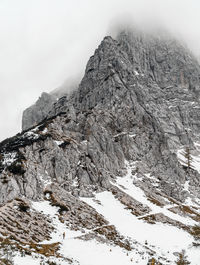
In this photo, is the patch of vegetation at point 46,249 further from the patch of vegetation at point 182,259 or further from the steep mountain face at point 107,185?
the patch of vegetation at point 182,259

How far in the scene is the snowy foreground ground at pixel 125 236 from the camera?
4318 centimetres

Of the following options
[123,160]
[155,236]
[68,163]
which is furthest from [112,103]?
[155,236]

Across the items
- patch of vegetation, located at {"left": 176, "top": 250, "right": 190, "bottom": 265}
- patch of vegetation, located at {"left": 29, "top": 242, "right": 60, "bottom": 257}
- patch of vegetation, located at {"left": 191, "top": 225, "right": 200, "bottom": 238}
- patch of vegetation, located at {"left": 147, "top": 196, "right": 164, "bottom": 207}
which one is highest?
patch of vegetation, located at {"left": 29, "top": 242, "right": 60, "bottom": 257}

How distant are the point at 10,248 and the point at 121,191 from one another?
201 feet

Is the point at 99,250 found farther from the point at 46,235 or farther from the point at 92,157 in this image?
the point at 92,157

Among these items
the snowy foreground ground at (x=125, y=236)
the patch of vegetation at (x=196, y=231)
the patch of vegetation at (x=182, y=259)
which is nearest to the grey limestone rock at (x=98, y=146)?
the snowy foreground ground at (x=125, y=236)

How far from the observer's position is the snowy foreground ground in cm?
4318

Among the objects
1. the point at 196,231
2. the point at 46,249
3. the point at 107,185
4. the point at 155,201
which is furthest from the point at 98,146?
the point at 46,249

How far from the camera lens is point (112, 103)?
6196 inches

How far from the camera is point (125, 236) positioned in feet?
198

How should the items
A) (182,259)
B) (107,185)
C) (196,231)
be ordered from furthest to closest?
(107,185)
(196,231)
(182,259)

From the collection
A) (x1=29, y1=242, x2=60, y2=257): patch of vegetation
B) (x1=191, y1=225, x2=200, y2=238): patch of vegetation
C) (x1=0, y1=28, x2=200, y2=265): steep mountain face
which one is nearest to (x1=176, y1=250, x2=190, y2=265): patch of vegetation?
(x1=0, y1=28, x2=200, y2=265): steep mountain face

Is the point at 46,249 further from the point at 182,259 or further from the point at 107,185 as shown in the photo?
the point at 107,185

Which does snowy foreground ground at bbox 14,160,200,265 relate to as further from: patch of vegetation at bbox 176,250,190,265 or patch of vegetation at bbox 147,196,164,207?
patch of vegetation at bbox 147,196,164,207
